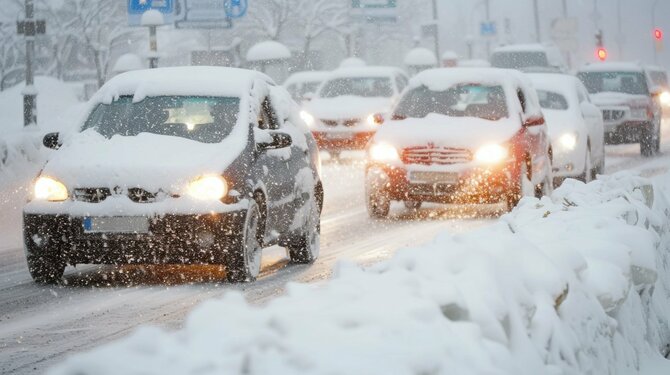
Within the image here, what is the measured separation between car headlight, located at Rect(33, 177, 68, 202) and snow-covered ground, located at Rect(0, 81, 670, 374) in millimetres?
644

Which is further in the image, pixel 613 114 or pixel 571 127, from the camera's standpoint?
pixel 613 114

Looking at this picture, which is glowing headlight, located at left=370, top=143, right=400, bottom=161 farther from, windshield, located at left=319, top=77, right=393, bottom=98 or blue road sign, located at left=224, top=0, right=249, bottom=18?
blue road sign, located at left=224, top=0, right=249, bottom=18

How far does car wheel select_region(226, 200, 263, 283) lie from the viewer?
9.53 m

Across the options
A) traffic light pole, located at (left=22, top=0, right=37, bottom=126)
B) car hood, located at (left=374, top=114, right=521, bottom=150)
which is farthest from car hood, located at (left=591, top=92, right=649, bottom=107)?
car hood, located at (left=374, top=114, right=521, bottom=150)

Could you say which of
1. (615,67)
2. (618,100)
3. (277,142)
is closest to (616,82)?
(615,67)

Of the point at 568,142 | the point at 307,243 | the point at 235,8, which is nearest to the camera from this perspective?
the point at 307,243

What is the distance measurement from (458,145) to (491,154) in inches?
15.3

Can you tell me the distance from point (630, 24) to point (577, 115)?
164226 millimetres

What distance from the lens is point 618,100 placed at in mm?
28125

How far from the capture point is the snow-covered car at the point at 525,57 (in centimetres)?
3888

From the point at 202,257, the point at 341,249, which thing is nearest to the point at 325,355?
the point at 202,257

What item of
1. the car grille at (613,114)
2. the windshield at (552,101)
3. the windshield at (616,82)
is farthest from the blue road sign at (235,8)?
the windshield at (552,101)

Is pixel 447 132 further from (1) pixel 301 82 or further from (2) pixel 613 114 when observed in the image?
(1) pixel 301 82

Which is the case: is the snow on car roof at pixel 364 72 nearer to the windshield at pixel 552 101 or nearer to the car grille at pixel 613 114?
the car grille at pixel 613 114
